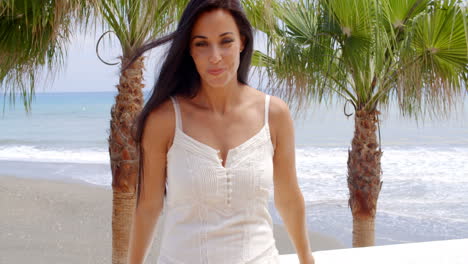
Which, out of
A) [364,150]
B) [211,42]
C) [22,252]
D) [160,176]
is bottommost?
[22,252]

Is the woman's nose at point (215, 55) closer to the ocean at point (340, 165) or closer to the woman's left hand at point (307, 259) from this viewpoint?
the woman's left hand at point (307, 259)

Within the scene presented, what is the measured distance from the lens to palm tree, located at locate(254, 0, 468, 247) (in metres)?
3.70

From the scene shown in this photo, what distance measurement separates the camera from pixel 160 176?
139 centimetres

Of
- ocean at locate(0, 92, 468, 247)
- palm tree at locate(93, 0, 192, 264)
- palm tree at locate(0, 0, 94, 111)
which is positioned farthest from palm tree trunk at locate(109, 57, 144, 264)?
palm tree at locate(0, 0, 94, 111)

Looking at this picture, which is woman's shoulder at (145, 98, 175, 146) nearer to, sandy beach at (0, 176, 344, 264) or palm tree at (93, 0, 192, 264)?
palm tree at (93, 0, 192, 264)

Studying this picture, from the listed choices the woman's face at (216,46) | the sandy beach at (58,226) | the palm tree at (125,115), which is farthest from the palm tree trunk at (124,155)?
the sandy beach at (58,226)

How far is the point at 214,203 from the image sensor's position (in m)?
1.32

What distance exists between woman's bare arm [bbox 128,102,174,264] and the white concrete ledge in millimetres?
802

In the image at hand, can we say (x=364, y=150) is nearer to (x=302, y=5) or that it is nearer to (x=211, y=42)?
(x=302, y=5)

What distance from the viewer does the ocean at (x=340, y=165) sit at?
9250mm

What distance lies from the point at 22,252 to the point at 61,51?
542cm

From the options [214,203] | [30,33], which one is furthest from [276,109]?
[30,33]

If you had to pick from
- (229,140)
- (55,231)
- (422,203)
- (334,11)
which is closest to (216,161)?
(229,140)

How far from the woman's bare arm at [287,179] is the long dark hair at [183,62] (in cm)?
17
